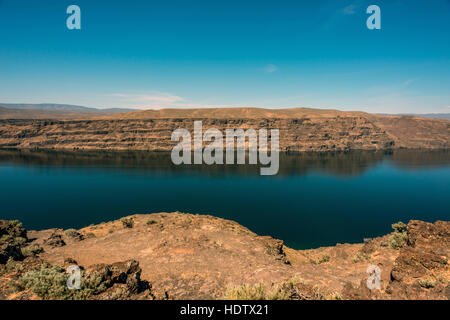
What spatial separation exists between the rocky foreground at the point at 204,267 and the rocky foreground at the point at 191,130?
119 m

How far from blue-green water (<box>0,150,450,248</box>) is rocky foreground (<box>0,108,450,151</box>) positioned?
61959 mm

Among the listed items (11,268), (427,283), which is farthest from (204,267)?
(427,283)

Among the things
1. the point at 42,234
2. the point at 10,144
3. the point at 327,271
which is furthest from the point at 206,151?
the point at 10,144

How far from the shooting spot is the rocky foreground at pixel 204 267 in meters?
6.46

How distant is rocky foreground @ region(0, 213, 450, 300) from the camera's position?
6.46 m

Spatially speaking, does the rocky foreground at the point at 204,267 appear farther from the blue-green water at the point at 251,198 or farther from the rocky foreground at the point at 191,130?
the rocky foreground at the point at 191,130

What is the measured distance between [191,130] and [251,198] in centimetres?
10461

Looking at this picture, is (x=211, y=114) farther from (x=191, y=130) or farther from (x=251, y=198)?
(x=251, y=198)

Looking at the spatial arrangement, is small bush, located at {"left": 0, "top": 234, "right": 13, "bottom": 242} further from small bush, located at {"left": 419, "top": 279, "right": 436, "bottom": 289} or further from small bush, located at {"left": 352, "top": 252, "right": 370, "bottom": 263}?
small bush, located at {"left": 352, "top": 252, "right": 370, "bottom": 263}

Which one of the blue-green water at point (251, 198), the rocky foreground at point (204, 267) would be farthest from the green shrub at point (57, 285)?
Result: the blue-green water at point (251, 198)

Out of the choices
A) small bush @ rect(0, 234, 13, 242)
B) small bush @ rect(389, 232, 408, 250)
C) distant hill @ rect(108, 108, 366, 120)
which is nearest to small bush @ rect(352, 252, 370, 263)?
small bush @ rect(389, 232, 408, 250)

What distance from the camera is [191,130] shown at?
142 meters
